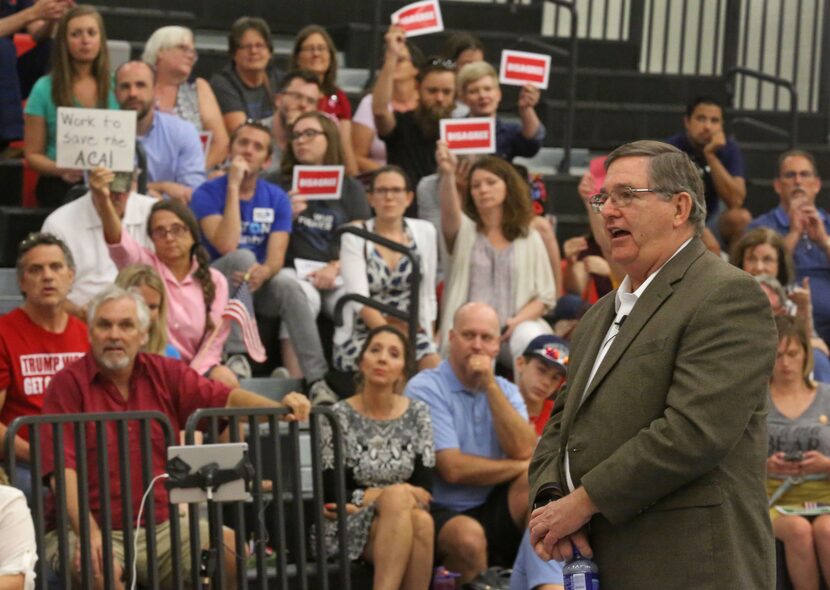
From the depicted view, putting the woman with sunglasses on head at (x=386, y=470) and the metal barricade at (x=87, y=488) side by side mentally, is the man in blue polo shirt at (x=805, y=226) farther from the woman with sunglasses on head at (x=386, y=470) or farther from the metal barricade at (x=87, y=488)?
the metal barricade at (x=87, y=488)

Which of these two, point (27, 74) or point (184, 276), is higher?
point (27, 74)

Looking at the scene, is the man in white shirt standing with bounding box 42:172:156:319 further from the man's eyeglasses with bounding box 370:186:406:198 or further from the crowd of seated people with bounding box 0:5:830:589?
the man's eyeglasses with bounding box 370:186:406:198

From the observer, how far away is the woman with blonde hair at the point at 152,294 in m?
6.92

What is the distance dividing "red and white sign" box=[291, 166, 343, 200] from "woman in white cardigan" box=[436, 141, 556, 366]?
21.3 inches

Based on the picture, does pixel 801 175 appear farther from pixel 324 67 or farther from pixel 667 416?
pixel 667 416

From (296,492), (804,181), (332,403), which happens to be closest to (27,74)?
(332,403)

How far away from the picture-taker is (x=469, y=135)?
8.90 m

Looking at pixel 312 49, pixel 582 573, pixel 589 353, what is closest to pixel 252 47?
pixel 312 49

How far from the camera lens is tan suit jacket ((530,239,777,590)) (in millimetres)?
3658

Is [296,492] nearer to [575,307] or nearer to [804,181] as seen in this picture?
[575,307]

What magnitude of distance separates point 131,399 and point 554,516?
9.53 feet

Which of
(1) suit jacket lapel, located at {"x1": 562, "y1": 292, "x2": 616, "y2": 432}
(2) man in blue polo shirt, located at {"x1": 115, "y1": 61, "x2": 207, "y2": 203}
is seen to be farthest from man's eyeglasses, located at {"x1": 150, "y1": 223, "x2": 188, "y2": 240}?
(1) suit jacket lapel, located at {"x1": 562, "y1": 292, "x2": 616, "y2": 432}

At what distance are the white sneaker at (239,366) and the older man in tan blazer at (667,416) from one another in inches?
151

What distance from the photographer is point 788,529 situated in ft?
22.7
